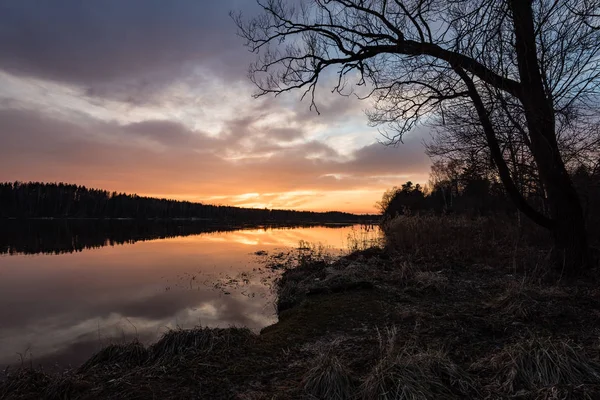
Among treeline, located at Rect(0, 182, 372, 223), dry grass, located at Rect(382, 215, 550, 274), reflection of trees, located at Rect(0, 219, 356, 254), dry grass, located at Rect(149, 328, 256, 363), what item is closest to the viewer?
dry grass, located at Rect(149, 328, 256, 363)

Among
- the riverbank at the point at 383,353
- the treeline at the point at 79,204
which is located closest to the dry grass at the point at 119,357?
the riverbank at the point at 383,353

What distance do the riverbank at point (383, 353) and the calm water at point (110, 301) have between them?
6.12 feet

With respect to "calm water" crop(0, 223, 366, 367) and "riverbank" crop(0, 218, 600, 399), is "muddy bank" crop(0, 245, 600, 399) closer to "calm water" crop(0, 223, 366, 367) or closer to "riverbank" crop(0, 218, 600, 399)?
"riverbank" crop(0, 218, 600, 399)

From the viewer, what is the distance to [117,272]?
54.6ft

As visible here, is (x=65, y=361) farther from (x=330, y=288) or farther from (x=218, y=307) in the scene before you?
(x=330, y=288)

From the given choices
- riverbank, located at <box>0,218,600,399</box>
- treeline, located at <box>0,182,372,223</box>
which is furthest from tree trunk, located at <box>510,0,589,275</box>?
treeline, located at <box>0,182,372,223</box>

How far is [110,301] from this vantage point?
37.0ft

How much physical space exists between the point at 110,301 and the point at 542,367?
37.6 feet

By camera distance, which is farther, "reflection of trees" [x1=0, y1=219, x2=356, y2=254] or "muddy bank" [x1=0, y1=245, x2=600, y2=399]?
"reflection of trees" [x1=0, y1=219, x2=356, y2=254]

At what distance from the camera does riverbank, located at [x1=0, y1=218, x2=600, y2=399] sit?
326cm

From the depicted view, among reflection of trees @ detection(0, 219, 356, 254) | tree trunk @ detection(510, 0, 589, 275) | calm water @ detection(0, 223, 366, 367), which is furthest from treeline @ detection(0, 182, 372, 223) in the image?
tree trunk @ detection(510, 0, 589, 275)

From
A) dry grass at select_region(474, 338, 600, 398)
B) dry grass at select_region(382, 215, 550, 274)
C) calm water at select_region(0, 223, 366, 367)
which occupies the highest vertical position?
dry grass at select_region(382, 215, 550, 274)

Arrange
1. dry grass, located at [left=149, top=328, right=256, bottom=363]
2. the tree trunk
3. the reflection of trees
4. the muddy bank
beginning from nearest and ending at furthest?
the muddy bank < dry grass, located at [left=149, top=328, right=256, bottom=363] < the tree trunk < the reflection of trees

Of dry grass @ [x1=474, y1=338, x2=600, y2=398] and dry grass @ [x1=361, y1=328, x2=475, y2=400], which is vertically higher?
dry grass @ [x1=474, y1=338, x2=600, y2=398]
